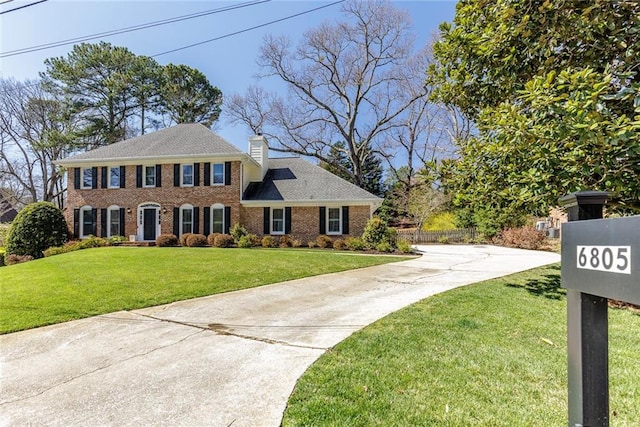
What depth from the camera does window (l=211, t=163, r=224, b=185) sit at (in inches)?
772

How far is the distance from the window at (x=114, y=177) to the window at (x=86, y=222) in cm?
208

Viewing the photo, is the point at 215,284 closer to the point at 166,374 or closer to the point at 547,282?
the point at 166,374

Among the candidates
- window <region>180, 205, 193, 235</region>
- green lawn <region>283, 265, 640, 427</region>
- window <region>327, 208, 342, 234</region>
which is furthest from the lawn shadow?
window <region>180, 205, 193, 235</region>

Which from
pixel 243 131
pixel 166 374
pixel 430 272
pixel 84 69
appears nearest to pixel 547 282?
pixel 430 272

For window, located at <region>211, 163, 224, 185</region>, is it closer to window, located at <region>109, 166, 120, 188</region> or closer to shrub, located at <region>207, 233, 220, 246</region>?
shrub, located at <region>207, 233, 220, 246</region>

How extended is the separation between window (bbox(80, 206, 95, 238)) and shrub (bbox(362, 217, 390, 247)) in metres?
17.0

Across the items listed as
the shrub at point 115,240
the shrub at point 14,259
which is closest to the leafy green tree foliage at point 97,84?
the shrub at point 115,240

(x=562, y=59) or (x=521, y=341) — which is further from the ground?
(x=562, y=59)

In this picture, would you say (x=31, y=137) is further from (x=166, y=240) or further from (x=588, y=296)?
(x=588, y=296)

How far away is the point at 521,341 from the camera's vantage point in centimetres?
436

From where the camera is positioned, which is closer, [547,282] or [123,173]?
[547,282]

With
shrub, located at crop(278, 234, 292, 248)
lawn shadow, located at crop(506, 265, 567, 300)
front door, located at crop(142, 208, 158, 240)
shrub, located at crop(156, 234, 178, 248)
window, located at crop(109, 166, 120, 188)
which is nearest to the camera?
lawn shadow, located at crop(506, 265, 567, 300)

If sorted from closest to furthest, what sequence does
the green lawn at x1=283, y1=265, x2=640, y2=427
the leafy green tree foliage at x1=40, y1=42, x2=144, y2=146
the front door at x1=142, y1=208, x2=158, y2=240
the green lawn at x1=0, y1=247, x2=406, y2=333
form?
the green lawn at x1=283, y1=265, x2=640, y2=427, the green lawn at x1=0, y1=247, x2=406, y2=333, the front door at x1=142, y1=208, x2=158, y2=240, the leafy green tree foliage at x1=40, y1=42, x2=144, y2=146

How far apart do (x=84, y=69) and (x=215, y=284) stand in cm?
3368
